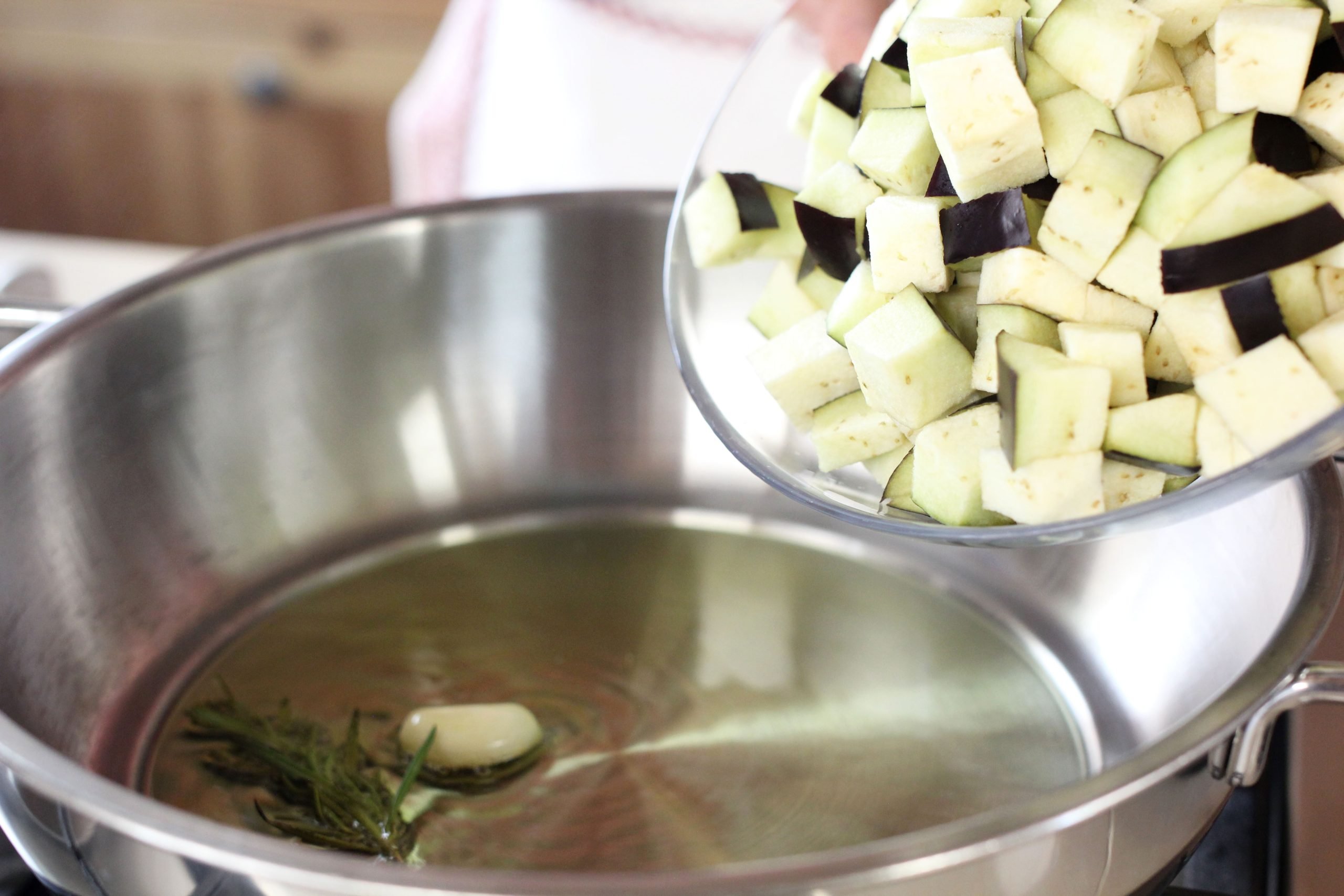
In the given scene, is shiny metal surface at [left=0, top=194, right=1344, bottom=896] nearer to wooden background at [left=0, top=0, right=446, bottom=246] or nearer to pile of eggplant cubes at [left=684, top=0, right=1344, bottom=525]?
pile of eggplant cubes at [left=684, top=0, right=1344, bottom=525]

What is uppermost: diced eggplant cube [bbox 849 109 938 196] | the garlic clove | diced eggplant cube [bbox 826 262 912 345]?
diced eggplant cube [bbox 849 109 938 196]

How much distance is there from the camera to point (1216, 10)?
52 centimetres

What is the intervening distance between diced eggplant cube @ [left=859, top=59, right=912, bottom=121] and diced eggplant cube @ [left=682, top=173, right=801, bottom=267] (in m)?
0.07

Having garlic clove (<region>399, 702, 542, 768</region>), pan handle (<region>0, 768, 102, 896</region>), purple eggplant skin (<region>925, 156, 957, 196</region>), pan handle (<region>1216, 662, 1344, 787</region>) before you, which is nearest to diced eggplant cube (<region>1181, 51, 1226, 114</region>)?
purple eggplant skin (<region>925, 156, 957, 196</region>)

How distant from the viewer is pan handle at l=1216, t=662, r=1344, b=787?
455 millimetres

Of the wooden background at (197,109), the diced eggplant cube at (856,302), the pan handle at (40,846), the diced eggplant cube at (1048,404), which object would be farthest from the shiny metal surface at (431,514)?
the wooden background at (197,109)

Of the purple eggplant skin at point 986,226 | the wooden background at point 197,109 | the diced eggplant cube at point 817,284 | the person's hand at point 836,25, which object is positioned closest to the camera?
the purple eggplant skin at point 986,226

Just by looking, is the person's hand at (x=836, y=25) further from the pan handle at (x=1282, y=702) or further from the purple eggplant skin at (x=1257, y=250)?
the pan handle at (x=1282, y=702)

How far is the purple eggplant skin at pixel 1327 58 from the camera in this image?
0.49 meters

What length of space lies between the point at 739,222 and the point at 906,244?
0.38 feet

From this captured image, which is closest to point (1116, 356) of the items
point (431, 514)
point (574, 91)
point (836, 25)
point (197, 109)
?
point (836, 25)

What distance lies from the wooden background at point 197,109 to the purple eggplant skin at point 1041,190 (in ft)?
4.97

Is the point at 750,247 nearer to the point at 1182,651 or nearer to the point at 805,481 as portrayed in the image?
the point at 805,481

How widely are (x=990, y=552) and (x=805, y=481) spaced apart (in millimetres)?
196
